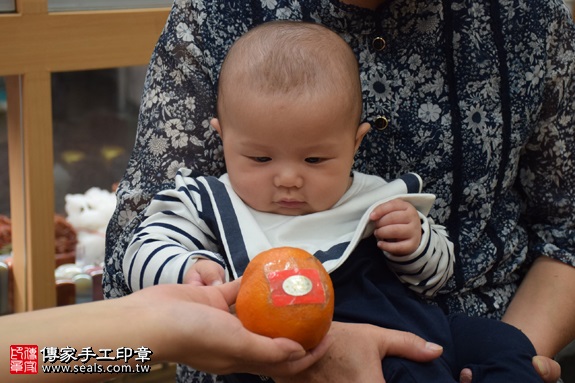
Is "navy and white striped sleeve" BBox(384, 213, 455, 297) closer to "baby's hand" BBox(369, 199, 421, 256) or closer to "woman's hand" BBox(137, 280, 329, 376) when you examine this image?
"baby's hand" BBox(369, 199, 421, 256)

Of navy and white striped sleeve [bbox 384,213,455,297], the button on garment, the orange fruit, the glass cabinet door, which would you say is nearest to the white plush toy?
the glass cabinet door

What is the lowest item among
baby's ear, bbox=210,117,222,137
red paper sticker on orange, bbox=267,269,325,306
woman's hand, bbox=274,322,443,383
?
woman's hand, bbox=274,322,443,383

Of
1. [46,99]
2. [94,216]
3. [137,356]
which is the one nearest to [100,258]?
[94,216]

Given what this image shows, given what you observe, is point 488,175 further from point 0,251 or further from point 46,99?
point 0,251

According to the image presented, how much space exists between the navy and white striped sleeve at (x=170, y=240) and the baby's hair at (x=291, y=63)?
197 mm

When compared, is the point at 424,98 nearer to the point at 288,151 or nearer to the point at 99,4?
the point at 288,151

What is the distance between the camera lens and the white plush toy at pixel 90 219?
2896 mm

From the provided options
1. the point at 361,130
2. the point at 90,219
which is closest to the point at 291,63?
the point at 361,130

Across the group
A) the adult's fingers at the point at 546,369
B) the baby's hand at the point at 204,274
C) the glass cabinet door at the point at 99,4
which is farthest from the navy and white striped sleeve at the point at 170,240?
the glass cabinet door at the point at 99,4

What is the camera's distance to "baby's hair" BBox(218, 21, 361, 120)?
1.47m

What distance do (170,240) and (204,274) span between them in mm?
126

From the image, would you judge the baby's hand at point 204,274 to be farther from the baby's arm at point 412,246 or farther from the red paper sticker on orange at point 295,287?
the baby's arm at point 412,246

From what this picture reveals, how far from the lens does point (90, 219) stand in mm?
2920

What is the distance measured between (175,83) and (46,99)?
941mm
